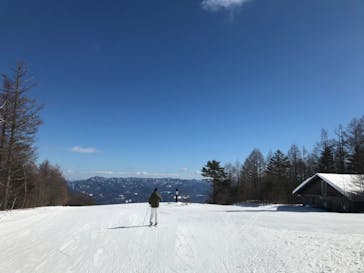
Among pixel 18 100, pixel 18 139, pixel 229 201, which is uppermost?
pixel 18 100

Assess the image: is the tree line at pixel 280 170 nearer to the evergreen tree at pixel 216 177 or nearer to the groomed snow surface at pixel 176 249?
the evergreen tree at pixel 216 177

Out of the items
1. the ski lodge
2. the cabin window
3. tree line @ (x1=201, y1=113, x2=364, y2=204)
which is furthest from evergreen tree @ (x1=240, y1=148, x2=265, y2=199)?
the cabin window

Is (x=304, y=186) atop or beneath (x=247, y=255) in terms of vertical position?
atop

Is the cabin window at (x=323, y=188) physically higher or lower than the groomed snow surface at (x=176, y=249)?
higher

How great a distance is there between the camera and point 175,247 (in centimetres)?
820

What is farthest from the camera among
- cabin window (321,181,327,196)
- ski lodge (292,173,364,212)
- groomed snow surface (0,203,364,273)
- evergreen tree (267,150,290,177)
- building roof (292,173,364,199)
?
evergreen tree (267,150,290,177)

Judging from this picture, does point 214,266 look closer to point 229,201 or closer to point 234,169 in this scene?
point 229,201

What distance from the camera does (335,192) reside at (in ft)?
92.4

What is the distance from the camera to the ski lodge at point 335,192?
2641 cm

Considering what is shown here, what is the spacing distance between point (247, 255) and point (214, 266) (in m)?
1.32

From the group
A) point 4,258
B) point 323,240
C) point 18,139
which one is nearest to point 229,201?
point 18,139

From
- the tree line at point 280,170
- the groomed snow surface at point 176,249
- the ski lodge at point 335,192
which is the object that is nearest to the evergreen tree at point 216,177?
the tree line at point 280,170

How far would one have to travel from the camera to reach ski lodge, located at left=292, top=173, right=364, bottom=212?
1040 inches

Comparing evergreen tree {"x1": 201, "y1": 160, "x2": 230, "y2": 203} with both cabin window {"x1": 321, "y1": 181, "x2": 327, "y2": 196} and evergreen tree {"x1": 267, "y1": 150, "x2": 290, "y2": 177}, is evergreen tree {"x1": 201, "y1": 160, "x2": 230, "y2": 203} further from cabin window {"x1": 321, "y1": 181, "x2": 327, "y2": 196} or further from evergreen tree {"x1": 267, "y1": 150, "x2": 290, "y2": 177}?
cabin window {"x1": 321, "y1": 181, "x2": 327, "y2": 196}
